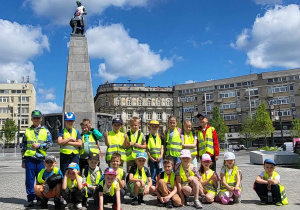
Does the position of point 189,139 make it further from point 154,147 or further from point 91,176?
point 91,176

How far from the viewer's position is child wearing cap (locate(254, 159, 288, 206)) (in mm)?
5730

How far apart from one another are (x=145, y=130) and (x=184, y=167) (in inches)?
2681

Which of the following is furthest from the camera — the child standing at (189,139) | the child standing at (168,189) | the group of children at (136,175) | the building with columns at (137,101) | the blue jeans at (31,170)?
the building with columns at (137,101)

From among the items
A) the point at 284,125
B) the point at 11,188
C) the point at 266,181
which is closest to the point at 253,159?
the point at 266,181

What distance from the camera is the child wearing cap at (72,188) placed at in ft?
17.5

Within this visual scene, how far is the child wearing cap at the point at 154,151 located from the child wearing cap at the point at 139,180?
0.44m

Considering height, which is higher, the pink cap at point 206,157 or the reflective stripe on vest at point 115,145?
the reflective stripe on vest at point 115,145

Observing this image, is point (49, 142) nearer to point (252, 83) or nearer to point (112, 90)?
point (252, 83)

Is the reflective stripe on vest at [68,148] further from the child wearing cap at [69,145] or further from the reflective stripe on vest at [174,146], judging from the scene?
the reflective stripe on vest at [174,146]

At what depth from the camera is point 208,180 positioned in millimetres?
5988

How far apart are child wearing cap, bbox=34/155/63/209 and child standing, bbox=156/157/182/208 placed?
6.18 ft

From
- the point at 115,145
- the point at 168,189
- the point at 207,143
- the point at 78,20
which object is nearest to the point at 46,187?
the point at 115,145

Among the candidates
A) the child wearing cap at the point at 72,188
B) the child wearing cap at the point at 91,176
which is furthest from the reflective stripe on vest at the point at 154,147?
the child wearing cap at the point at 72,188

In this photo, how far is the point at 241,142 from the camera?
2512 inches
